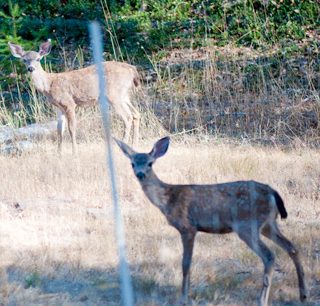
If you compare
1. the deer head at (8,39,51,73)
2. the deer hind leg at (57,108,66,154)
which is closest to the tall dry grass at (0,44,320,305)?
the deer hind leg at (57,108,66,154)

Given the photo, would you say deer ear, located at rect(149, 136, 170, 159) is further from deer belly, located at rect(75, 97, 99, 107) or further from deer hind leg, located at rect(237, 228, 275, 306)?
deer belly, located at rect(75, 97, 99, 107)

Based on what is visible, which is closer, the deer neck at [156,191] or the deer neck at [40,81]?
the deer neck at [156,191]

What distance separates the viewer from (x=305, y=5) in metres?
11.6

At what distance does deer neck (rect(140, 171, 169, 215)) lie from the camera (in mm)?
3643

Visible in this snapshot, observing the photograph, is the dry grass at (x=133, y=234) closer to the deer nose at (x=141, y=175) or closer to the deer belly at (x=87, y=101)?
the deer nose at (x=141, y=175)

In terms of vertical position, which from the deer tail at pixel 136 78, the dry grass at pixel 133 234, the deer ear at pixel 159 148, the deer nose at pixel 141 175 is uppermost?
the deer ear at pixel 159 148

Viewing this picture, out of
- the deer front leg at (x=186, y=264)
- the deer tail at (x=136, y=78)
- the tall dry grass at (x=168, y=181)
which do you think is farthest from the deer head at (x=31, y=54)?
the deer front leg at (x=186, y=264)

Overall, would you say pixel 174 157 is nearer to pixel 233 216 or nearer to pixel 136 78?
pixel 136 78

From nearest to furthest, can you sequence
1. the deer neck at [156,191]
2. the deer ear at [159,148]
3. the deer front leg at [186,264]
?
the deer front leg at [186,264] < the deer neck at [156,191] < the deer ear at [159,148]

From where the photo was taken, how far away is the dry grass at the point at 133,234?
354cm

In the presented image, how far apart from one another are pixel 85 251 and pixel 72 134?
4168 mm

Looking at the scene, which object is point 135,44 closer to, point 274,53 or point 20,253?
point 274,53

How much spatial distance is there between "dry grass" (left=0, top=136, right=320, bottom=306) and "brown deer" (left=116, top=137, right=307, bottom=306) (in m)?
0.33

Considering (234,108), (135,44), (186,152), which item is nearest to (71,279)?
(186,152)
